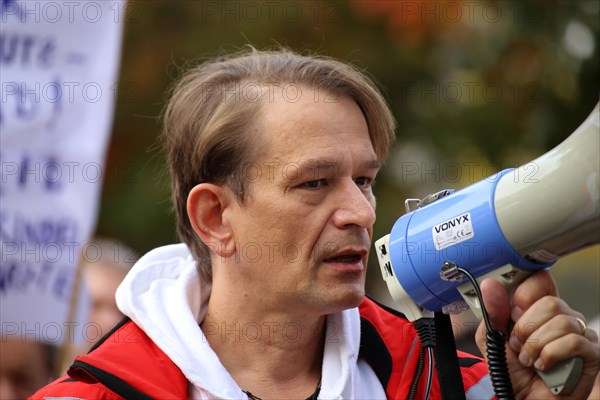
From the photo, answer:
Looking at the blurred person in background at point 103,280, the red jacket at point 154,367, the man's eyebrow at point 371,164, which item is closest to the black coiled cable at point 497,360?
the red jacket at point 154,367

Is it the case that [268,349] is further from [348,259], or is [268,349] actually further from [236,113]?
[236,113]

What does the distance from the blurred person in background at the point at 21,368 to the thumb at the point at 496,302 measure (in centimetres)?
229

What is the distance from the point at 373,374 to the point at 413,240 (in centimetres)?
48

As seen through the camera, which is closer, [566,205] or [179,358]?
[566,205]

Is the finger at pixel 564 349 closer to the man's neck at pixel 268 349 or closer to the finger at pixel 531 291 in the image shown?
the finger at pixel 531 291

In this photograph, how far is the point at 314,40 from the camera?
340 inches

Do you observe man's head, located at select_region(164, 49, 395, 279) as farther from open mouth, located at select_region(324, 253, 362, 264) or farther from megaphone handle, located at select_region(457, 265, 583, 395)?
megaphone handle, located at select_region(457, 265, 583, 395)

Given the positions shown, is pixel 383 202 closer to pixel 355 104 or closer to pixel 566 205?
pixel 355 104

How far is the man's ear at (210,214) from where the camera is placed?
128 inches

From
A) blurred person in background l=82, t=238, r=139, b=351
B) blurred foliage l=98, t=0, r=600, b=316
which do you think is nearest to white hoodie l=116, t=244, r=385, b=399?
blurred person in background l=82, t=238, r=139, b=351

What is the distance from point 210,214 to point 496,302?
0.96m

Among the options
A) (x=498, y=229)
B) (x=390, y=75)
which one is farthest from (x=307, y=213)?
(x=390, y=75)

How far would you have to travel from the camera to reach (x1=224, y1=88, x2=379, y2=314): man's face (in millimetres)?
3057

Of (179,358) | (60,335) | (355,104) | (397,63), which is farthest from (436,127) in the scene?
(179,358)
